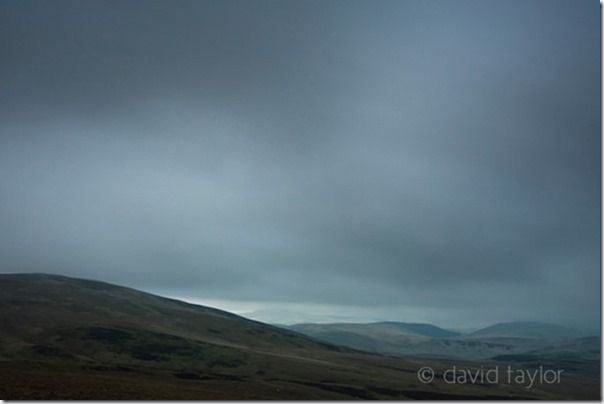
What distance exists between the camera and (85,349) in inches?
3455

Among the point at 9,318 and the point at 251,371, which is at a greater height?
the point at 9,318

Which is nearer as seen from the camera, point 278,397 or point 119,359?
point 278,397

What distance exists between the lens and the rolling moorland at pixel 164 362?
173 ft

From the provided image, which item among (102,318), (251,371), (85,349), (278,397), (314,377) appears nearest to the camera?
(278,397)

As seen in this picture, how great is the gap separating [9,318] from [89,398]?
7470 centimetres

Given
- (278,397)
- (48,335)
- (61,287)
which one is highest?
(61,287)

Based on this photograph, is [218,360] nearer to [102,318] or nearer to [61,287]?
[102,318]

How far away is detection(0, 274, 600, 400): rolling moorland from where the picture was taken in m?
52.6

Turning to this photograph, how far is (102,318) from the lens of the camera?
119 metres

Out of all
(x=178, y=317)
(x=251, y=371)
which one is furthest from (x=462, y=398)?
(x=178, y=317)

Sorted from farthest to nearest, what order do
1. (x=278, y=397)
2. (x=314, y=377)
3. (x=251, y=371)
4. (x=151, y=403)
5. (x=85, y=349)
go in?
(x=85, y=349) < (x=251, y=371) < (x=314, y=377) < (x=278, y=397) < (x=151, y=403)

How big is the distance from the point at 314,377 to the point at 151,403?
40.1m

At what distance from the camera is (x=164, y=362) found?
85.4 metres

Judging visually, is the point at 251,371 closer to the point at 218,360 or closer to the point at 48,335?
the point at 218,360
